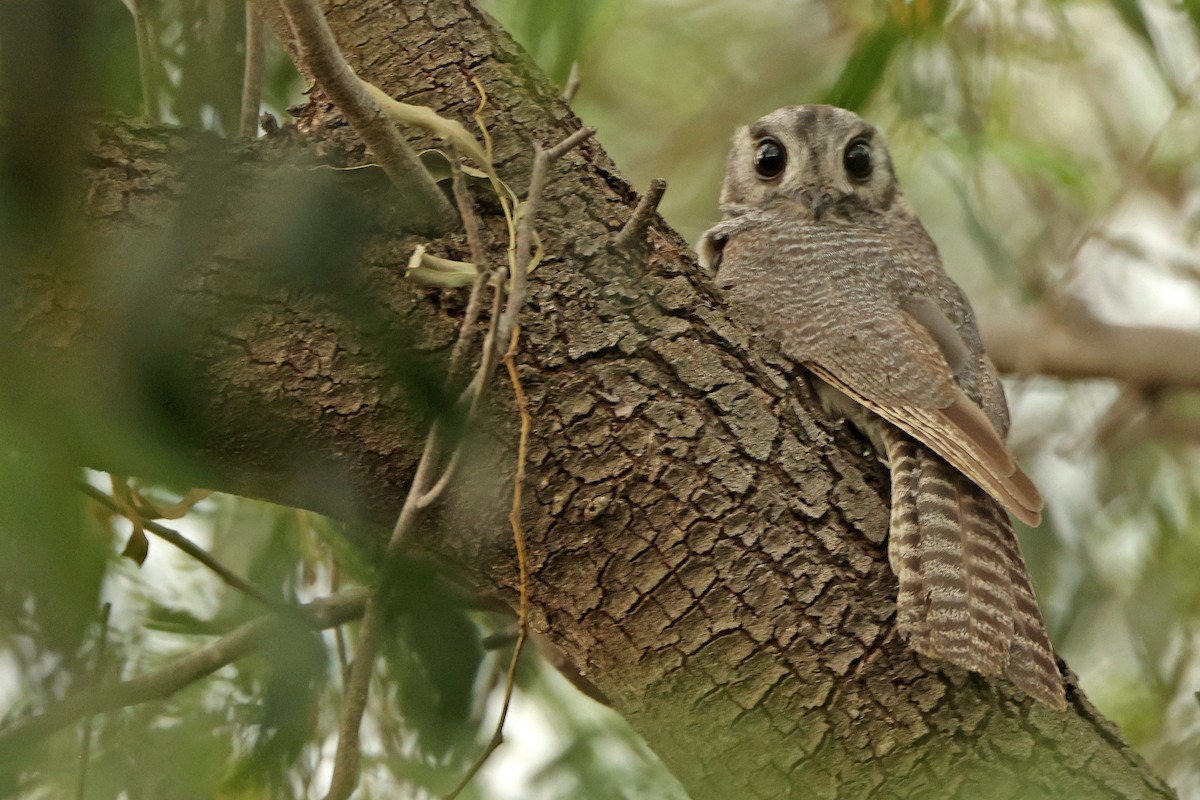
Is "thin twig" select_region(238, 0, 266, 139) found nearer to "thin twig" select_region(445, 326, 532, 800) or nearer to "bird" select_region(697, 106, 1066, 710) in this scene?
"thin twig" select_region(445, 326, 532, 800)

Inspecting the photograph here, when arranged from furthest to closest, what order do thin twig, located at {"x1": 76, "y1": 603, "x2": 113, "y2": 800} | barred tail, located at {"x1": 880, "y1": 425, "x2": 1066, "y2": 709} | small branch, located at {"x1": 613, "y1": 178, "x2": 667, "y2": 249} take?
1. barred tail, located at {"x1": 880, "y1": 425, "x2": 1066, "y2": 709}
2. small branch, located at {"x1": 613, "y1": 178, "x2": 667, "y2": 249}
3. thin twig, located at {"x1": 76, "y1": 603, "x2": 113, "y2": 800}

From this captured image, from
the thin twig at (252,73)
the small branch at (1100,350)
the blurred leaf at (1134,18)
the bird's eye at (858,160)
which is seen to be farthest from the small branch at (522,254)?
the small branch at (1100,350)

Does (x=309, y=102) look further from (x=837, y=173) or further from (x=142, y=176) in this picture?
(x=837, y=173)

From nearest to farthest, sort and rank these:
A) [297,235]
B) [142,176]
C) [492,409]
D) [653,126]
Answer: [297,235], [142,176], [492,409], [653,126]

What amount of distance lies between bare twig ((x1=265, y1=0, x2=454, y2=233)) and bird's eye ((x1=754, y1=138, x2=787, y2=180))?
1676 mm

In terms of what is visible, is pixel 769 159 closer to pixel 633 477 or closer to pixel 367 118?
pixel 633 477

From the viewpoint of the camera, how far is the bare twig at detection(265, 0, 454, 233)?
1.12m

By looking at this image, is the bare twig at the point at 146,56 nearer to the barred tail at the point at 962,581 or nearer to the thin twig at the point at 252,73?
the thin twig at the point at 252,73

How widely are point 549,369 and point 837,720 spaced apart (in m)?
0.56

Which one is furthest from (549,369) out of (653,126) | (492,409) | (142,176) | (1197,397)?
(1197,397)

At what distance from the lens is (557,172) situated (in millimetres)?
1611

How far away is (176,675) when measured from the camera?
1.42 metres

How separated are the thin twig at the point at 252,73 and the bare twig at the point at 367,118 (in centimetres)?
33

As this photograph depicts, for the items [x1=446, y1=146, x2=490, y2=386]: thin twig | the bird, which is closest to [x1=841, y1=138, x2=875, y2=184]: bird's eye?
the bird
